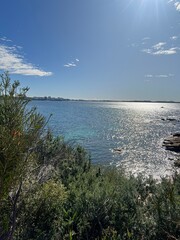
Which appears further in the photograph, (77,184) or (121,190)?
(77,184)

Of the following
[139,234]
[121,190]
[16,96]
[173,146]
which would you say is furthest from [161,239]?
[173,146]

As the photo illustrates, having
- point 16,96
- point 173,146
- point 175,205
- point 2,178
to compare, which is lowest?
point 173,146

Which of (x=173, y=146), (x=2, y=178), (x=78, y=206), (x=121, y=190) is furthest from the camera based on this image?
(x=173, y=146)

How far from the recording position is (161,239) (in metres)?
6.50

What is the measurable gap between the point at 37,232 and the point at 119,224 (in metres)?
2.70

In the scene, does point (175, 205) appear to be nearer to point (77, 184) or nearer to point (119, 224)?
point (119, 224)

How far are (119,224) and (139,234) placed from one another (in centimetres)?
80

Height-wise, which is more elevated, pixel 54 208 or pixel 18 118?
pixel 18 118

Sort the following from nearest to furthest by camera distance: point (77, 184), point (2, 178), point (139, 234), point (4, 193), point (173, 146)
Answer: point (2, 178), point (4, 193), point (139, 234), point (77, 184), point (173, 146)

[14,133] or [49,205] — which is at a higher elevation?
[14,133]

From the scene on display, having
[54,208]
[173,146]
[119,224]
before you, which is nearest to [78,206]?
[54,208]

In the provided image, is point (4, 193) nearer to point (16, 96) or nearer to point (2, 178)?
point (2, 178)

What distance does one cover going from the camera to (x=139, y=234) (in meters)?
6.79

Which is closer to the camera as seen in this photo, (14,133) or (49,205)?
(14,133)
